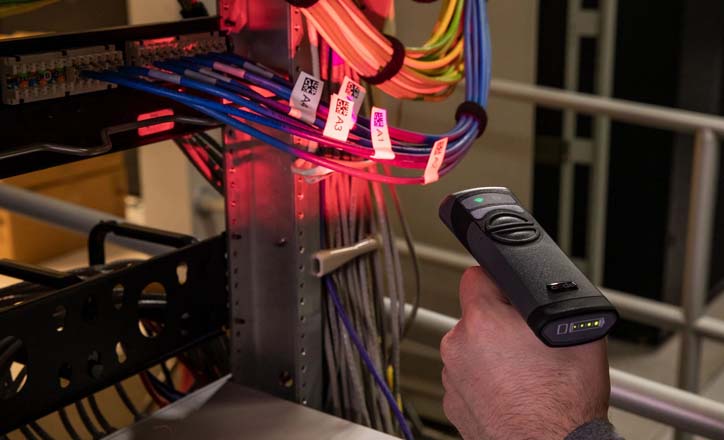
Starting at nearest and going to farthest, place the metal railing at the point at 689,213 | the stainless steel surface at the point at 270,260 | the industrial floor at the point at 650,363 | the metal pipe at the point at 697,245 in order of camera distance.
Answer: the stainless steel surface at the point at 270,260
the metal railing at the point at 689,213
the metal pipe at the point at 697,245
the industrial floor at the point at 650,363

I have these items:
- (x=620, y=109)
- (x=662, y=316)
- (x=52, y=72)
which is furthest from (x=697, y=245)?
(x=52, y=72)

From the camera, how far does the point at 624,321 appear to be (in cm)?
292

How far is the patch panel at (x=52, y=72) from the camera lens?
2.28ft

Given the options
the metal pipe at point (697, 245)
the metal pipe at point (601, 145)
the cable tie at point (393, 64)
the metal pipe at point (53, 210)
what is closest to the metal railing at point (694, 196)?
the metal pipe at point (697, 245)

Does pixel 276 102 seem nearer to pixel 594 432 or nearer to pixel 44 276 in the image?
pixel 44 276

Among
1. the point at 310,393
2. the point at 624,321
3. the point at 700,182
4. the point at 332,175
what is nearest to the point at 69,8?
the point at 332,175

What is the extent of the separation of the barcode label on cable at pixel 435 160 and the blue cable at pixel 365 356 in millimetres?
165

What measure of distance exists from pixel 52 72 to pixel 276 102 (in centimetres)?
17

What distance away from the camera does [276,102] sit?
77 centimetres

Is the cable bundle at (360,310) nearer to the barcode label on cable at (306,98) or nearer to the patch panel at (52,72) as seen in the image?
the barcode label on cable at (306,98)

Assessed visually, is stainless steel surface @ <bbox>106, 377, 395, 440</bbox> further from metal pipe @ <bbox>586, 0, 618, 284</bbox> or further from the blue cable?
metal pipe @ <bbox>586, 0, 618, 284</bbox>

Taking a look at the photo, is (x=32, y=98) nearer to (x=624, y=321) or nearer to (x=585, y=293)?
(x=585, y=293)

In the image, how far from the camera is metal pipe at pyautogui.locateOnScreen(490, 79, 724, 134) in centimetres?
185

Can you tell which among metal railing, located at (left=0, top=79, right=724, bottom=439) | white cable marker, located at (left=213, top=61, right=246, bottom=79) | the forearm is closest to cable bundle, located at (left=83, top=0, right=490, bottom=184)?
white cable marker, located at (left=213, top=61, right=246, bottom=79)
